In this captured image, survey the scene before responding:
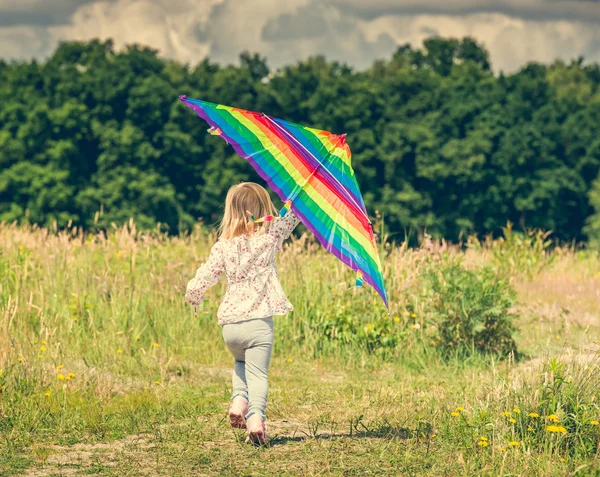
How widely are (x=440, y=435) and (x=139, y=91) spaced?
3101cm

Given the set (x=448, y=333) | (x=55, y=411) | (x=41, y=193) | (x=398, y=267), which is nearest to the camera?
(x=55, y=411)

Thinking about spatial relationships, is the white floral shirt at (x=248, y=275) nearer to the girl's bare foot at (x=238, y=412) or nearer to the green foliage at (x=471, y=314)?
the girl's bare foot at (x=238, y=412)

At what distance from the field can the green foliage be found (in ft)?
0.07

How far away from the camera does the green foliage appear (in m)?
8.65

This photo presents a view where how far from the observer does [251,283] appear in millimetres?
5430

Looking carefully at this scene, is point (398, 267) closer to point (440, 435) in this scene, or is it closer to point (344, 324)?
point (344, 324)

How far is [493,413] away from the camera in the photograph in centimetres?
543

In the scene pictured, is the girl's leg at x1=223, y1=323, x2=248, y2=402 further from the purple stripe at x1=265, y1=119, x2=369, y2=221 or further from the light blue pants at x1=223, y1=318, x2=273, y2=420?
the purple stripe at x1=265, y1=119, x2=369, y2=221

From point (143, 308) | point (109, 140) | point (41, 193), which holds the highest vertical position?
point (109, 140)

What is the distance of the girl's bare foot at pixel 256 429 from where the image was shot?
5.34 m

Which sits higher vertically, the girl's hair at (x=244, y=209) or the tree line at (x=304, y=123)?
the tree line at (x=304, y=123)

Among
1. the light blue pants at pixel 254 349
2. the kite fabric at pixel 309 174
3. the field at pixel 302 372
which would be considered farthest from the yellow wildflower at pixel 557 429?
the light blue pants at pixel 254 349

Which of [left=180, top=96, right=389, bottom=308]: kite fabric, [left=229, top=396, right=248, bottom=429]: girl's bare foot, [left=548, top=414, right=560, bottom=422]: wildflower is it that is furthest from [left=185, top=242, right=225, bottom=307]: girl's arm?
[left=548, top=414, right=560, bottom=422]: wildflower

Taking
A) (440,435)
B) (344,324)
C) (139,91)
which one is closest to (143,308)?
(344,324)
